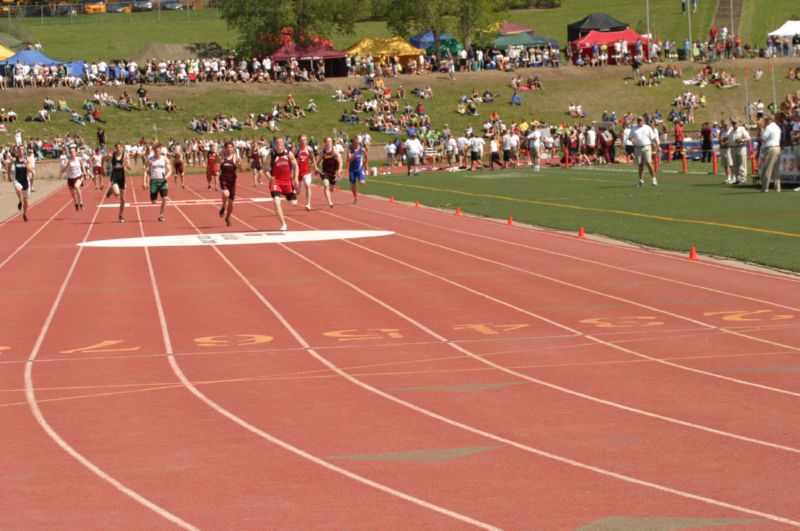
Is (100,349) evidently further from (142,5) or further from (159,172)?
(142,5)

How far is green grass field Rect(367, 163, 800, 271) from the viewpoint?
21531mm

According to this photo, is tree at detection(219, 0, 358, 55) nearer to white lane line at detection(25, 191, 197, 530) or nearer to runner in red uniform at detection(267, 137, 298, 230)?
runner in red uniform at detection(267, 137, 298, 230)

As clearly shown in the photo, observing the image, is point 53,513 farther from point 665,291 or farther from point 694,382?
point 665,291

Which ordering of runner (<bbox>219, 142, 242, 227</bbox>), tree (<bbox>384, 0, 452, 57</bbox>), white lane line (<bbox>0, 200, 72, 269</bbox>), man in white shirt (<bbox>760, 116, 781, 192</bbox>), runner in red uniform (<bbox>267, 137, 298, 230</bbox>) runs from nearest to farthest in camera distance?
white lane line (<bbox>0, 200, 72, 269</bbox>) → runner (<bbox>219, 142, 242, 227</bbox>) → runner in red uniform (<bbox>267, 137, 298, 230</bbox>) → man in white shirt (<bbox>760, 116, 781, 192</bbox>) → tree (<bbox>384, 0, 452, 57</bbox>)

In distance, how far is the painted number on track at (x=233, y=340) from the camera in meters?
13.4

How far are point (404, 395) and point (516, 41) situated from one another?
274 feet

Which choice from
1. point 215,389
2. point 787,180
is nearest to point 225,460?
point 215,389

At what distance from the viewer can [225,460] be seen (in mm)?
8453

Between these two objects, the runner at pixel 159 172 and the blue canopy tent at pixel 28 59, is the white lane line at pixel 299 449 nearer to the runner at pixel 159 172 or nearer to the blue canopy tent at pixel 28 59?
the runner at pixel 159 172

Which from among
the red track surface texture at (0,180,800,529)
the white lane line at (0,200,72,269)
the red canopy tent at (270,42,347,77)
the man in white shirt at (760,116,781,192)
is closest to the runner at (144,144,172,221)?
the white lane line at (0,200,72,269)

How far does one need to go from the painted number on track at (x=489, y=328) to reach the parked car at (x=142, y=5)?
108708 mm

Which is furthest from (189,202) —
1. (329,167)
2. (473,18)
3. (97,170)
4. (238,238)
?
(473,18)

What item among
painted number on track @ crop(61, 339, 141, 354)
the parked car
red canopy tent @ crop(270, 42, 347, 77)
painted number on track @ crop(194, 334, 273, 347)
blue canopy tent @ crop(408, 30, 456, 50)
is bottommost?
painted number on track @ crop(194, 334, 273, 347)

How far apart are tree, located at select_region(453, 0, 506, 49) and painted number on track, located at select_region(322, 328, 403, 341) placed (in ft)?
264
